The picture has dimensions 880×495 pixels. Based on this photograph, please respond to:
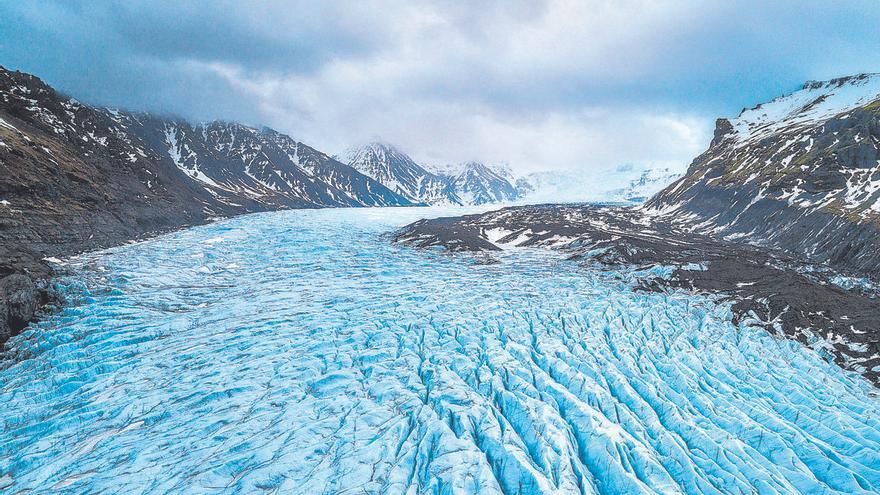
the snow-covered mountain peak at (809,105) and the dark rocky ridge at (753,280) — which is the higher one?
the snow-covered mountain peak at (809,105)

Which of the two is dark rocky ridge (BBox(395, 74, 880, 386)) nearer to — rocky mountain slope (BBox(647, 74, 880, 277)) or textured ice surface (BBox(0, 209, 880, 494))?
rocky mountain slope (BBox(647, 74, 880, 277))

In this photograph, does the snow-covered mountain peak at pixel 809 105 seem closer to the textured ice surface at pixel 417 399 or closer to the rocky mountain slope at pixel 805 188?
the rocky mountain slope at pixel 805 188

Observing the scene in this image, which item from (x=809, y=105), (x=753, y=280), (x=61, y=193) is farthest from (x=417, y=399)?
(x=809, y=105)

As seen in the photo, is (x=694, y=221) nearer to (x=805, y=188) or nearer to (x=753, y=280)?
(x=805, y=188)

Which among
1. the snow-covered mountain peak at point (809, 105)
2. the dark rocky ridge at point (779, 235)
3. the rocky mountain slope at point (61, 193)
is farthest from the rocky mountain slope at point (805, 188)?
the rocky mountain slope at point (61, 193)

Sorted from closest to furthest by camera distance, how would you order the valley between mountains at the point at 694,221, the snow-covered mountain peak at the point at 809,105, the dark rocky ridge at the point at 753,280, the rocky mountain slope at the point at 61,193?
1. the dark rocky ridge at the point at 753,280
2. the valley between mountains at the point at 694,221
3. the rocky mountain slope at the point at 61,193
4. the snow-covered mountain peak at the point at 809,105

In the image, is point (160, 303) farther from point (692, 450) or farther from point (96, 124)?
point (96, 124)

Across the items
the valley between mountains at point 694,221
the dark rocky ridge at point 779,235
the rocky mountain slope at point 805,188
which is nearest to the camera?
the dark rocky ridge at point 779,235
